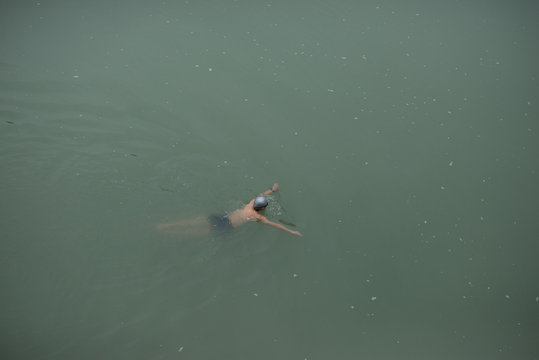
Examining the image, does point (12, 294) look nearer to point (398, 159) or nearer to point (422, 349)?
point (422, 349)

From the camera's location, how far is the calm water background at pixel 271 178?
4.03 metres

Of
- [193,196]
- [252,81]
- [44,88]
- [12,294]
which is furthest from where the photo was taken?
[252,81]

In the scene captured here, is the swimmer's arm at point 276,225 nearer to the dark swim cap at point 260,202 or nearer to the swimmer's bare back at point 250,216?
the swimmer's bare back at point 250,216

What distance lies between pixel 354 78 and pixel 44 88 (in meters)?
4.00

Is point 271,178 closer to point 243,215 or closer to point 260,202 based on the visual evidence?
point 243,215

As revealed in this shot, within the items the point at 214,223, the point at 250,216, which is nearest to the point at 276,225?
the point at 250,216

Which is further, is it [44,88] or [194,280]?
[44,88]

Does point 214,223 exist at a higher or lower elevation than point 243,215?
lower

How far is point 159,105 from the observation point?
200 inches

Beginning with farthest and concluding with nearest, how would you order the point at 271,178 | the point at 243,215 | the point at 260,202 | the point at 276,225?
the point at 271,178 < the point at 243,215 < the point at 276,225 < the point at 260,202

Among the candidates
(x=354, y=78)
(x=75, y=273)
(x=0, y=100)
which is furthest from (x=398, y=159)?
(x=0, y=100)

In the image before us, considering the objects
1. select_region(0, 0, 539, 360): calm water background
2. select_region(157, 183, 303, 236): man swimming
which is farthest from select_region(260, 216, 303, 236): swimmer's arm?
select_region(0, 0, 539, 360): calm water background

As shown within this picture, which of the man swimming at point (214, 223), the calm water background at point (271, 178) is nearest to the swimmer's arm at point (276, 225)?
the man swimming at point (214, 223)

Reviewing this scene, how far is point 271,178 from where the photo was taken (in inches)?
186
